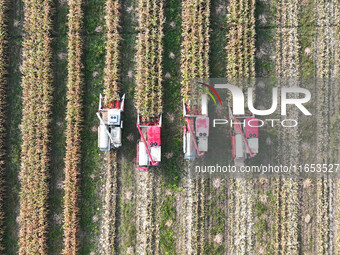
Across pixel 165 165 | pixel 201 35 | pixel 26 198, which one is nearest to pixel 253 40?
pixel 201 35

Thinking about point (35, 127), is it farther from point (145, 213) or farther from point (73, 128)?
point (145, 213)

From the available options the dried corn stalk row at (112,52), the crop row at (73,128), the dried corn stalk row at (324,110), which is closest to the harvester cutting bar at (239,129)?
the dried corn stalk row at (324,110)

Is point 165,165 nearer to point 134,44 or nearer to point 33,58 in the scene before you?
point 134,44

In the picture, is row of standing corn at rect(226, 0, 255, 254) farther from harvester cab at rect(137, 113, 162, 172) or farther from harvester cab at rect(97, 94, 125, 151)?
harvester cab at rect(97, 94, 125, 151)

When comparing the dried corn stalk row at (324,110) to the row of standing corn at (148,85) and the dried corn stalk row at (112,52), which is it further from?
the dried corn stalk row at (112,52)

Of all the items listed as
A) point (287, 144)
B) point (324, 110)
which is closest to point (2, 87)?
point (287, 144)

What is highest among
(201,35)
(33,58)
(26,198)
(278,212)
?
(201,35)

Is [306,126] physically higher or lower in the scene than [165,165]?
higher
